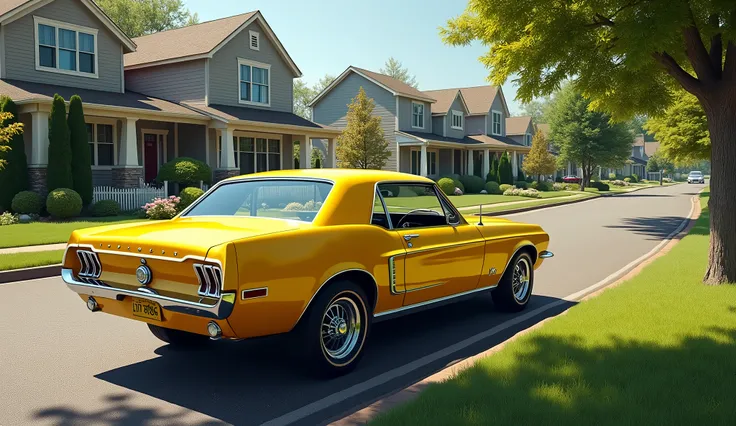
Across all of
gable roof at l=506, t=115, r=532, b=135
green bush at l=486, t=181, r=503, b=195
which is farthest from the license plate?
gable roof at l=506, t=115, r=532, b=135

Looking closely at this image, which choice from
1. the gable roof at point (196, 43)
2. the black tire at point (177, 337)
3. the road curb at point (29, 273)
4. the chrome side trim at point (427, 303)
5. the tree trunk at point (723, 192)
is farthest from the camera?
the gable roof at point (196, 43)

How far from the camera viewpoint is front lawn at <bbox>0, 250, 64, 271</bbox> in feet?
34.8

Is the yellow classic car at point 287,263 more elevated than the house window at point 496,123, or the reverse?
the house window at point 496,123

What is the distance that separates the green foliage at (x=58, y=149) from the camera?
20.2 m

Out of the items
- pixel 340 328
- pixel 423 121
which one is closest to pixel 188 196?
pixel 340 328

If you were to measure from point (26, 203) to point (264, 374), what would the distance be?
17061 millimetres

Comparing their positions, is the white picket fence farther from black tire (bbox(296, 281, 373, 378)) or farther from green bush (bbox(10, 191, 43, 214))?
black tire (bbox(296, 281, 373, 378))

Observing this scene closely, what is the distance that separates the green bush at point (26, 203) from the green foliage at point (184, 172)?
559 centimetres

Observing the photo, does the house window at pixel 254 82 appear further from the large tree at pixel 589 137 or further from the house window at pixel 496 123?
the large tree at pixel 589 137

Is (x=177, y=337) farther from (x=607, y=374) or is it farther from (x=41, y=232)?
(x=41, y=232)

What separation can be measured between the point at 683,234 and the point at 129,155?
60.4 ft

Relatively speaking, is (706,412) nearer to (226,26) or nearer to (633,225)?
(633,225)

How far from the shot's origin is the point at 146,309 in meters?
4.96

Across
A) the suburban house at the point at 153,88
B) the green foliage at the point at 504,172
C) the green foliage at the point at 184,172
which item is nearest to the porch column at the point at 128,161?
the suburban house at the point at 153,88
